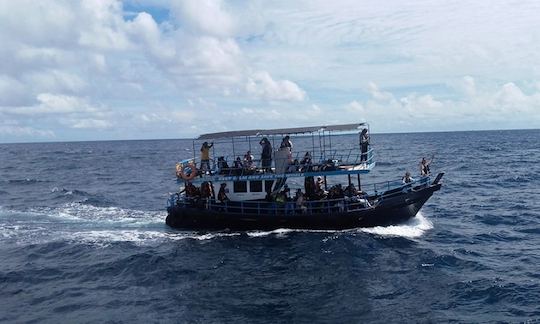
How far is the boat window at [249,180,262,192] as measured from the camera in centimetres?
2828

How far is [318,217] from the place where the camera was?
2672cm

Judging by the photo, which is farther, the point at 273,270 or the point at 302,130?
the point at 302,130

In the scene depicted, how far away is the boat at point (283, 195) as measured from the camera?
1055 inches

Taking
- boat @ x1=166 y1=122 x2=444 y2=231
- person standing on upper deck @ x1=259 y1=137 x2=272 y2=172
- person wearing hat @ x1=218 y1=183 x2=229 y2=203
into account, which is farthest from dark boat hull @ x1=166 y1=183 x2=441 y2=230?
person standing on upper deck @ x1=259 y1=137 x2=272 y2=172

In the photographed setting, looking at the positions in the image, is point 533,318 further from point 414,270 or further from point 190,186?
point 190,186

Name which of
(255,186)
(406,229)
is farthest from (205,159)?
(406,229)

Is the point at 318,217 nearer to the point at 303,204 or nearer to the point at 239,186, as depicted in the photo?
the point at 303,204

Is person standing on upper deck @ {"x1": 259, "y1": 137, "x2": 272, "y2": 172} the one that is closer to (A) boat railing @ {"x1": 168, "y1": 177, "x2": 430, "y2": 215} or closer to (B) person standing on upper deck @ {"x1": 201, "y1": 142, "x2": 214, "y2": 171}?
(A) boat railing @ {"x1": 168, "y1": 177, "x2": 430, "y2": 215}

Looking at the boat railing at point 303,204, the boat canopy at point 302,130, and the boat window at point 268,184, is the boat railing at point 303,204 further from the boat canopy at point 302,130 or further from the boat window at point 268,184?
the boat canopy at point 302,130

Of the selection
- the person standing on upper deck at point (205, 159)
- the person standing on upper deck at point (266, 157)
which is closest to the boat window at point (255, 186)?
the person standing on upper deck at point (266, 157)

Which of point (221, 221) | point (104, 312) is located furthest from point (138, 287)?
point (221, 221)

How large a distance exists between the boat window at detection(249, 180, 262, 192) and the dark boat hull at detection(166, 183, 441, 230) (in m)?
1.80

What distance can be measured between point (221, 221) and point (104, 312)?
35.1 feet

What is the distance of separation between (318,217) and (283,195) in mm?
2326
